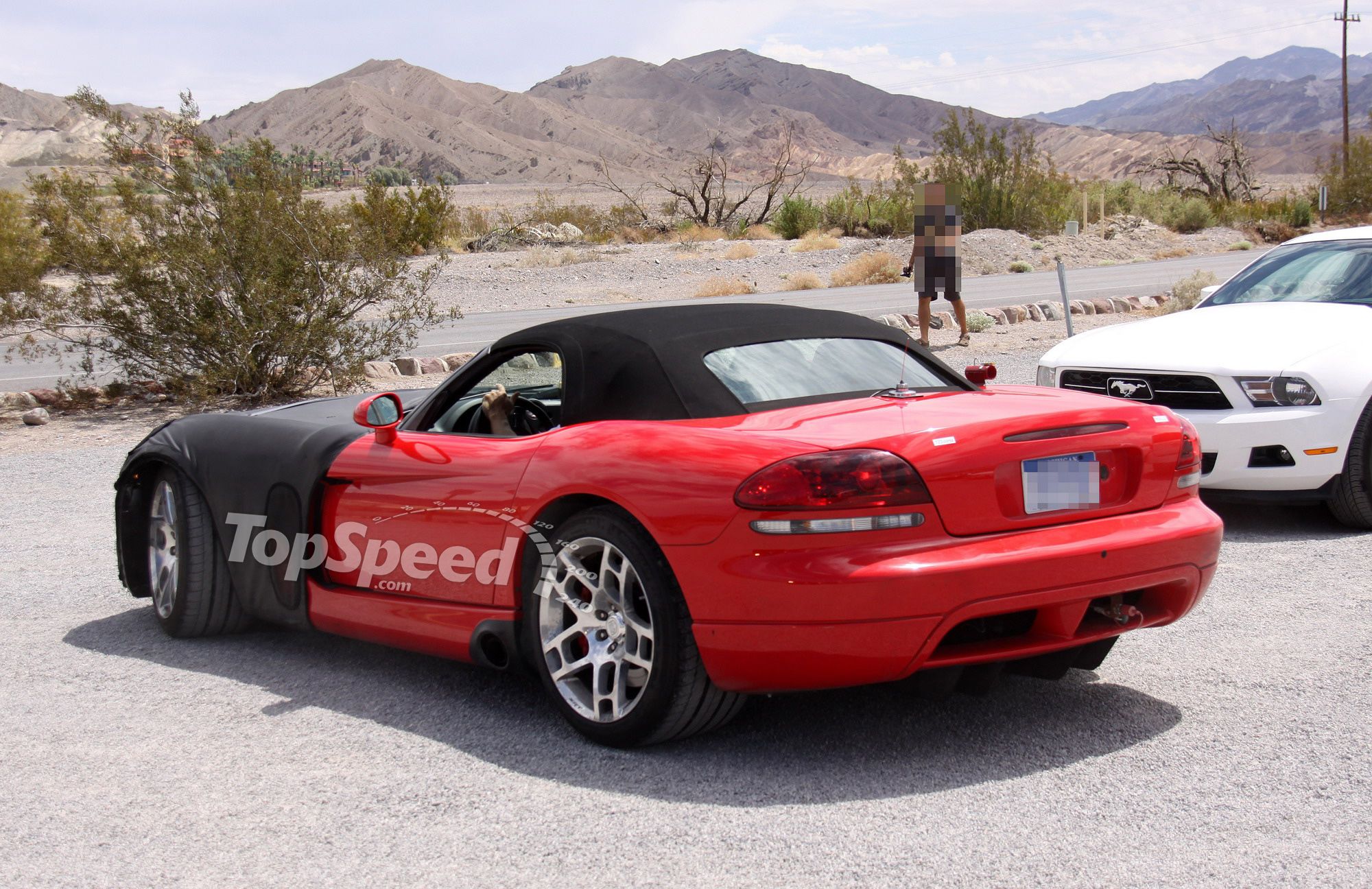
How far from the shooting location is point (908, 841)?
3.23m

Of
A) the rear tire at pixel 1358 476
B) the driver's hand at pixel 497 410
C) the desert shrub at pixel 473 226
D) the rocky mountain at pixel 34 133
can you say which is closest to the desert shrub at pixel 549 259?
the desert shrub at pixel 473 226

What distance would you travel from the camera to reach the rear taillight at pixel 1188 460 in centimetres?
415

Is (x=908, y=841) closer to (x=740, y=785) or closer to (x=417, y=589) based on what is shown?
(x=740, y=785)

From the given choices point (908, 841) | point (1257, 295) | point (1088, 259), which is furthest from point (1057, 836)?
point (1088, 259)

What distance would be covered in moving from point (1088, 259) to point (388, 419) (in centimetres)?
3470

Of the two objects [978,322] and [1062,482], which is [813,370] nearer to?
[1062,482]

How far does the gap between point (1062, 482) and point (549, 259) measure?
31698 millimetres

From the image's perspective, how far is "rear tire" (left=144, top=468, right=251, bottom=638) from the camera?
531 centimetres

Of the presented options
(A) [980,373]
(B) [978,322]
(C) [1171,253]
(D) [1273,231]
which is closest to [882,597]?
(A) [980,373]

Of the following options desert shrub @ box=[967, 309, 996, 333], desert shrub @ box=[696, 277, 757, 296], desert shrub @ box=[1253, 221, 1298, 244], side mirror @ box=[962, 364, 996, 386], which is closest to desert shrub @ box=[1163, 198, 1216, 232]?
desert shrub @ box=[1253, 221, 1298, 244]

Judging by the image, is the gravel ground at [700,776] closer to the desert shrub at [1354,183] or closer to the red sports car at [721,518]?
the red sports car at [721,518]

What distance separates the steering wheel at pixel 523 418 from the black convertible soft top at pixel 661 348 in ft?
0.92

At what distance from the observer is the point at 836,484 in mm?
3484

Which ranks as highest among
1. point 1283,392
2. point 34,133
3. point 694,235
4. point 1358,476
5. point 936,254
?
point 34,133
